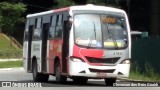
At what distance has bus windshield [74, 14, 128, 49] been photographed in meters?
21.0

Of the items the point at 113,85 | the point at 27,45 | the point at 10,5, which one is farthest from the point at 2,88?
the point at 10,5

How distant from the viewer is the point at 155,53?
2759 centimetres

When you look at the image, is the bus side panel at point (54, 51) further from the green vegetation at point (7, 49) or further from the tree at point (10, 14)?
the tree at point (10, 14)

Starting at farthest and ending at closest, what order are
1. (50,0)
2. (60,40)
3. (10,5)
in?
(50,0)
(10,5)
(60,40)

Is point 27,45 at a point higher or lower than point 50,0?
lower

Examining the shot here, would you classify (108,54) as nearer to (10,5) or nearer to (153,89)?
(153,89)

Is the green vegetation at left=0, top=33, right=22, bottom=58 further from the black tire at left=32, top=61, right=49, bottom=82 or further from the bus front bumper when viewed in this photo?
the bus front bumper

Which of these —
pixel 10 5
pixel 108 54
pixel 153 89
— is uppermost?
pixel 10 5

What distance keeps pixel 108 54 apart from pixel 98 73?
0.83m

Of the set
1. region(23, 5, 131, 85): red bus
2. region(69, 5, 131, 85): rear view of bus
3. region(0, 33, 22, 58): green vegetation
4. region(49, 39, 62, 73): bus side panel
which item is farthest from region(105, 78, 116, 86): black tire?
region(0, 33, 22, 58): green vegetation

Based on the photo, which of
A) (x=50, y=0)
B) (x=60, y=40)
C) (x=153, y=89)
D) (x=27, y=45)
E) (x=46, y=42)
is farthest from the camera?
(x=50, y=0)

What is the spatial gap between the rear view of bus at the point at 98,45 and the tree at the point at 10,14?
169 feet

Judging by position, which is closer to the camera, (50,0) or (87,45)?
(87,45)

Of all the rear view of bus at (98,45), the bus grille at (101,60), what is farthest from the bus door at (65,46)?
the bus grille at (101,60)
